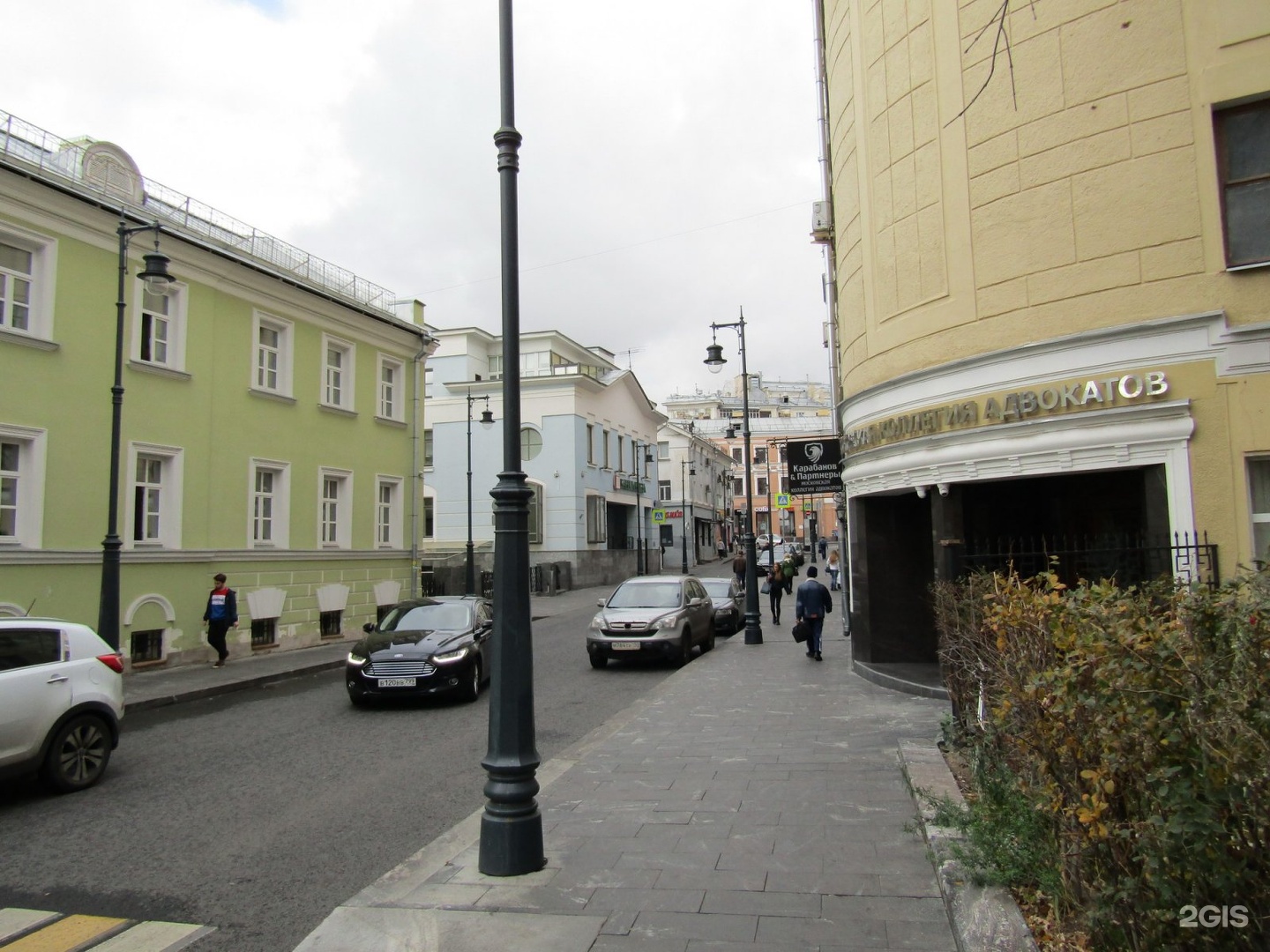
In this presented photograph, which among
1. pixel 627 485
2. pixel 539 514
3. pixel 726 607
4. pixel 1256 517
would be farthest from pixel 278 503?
pixel 627 485

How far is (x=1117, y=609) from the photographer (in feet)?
11.6

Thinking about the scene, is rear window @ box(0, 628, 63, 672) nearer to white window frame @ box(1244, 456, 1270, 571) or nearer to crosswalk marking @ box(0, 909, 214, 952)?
crosswalk marking @ box(0, 909, 214, 952)

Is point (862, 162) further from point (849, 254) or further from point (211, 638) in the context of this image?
point (211, 638)

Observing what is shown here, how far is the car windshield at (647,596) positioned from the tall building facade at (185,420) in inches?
307

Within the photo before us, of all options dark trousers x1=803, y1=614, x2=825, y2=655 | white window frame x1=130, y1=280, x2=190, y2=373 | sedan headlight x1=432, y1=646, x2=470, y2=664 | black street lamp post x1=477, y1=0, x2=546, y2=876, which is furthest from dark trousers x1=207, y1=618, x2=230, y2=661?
black street lamp post x1=477, y1=0, x2=546, y2=876

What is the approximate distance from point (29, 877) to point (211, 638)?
11891 mm

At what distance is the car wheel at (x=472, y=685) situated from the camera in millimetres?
12391

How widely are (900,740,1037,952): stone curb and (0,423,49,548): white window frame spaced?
14279mm

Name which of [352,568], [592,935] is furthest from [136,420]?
[592,935]

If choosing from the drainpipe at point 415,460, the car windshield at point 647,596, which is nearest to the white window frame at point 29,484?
the car windshield at point 647,596

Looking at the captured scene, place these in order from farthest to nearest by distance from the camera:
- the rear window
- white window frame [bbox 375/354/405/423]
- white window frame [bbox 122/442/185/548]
Answer: white window frame [bbox 375/354/405/423] < white window frame [bbox 122/442/185/548] < the rear window

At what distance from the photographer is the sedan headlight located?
39.2 feet

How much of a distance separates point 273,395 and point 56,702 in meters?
13.0

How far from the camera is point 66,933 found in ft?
15.4
